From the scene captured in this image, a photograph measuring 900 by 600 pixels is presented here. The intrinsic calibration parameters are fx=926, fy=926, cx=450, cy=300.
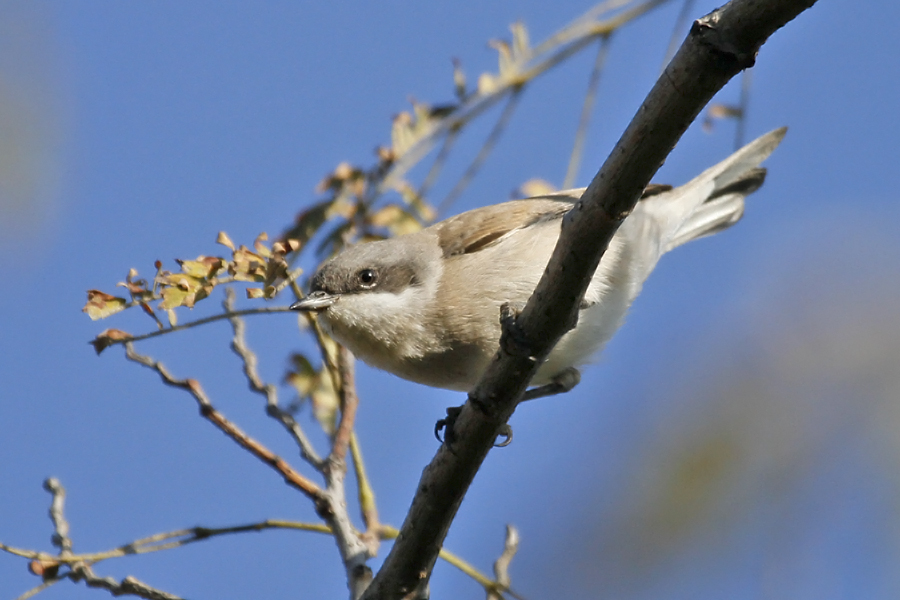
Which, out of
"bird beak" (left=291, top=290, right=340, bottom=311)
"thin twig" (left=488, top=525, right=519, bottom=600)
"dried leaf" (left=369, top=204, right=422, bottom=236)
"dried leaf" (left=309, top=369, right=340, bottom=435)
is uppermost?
"dried leaf" (left=369, top=204, right=422, bottom=236)

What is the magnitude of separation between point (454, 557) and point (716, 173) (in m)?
3.01

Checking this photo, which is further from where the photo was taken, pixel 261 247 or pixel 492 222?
pixel 492 222

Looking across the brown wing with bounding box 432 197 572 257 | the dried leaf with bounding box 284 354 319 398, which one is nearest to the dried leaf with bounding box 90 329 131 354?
the dried leaf with bounding box 284 354 319 398

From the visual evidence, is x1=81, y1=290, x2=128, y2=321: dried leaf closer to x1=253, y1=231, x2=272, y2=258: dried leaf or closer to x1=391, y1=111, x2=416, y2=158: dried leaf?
x1=253, y1=231, x2=272, y2=258: dried leaf

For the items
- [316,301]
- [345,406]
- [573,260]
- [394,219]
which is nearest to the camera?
[573,260]

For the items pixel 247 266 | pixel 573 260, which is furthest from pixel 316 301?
pixel 573 260

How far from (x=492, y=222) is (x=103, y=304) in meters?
2.29

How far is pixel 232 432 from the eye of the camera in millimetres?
3355

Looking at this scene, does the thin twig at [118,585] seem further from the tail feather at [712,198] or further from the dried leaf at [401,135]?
the tail feather at [712,198]

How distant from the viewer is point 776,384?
13.8 feet

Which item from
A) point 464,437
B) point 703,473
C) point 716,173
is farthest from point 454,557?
point 716,173

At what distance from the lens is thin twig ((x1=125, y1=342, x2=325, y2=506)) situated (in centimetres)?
333

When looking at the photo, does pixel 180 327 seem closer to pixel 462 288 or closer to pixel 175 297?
pixel 175 297

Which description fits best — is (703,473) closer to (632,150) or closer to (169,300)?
(632,150)
